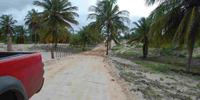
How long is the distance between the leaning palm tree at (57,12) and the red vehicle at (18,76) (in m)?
15.5

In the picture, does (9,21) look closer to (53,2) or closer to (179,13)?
(53,2)

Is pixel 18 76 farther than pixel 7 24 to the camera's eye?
No

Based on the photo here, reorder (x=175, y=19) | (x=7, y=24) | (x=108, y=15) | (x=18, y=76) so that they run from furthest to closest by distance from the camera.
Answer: (x=7, y=24) → (x=108, y=15) → (x=175, y=19) → (x=18, y=76)

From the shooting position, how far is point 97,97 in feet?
11.0

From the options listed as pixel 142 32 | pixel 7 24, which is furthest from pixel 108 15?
pixel 7 24

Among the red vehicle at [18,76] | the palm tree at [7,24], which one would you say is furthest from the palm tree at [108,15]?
the palm tree at [7,24]

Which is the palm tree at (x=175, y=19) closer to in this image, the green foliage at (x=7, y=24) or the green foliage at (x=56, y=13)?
the green foliage at (x=56, y=13)

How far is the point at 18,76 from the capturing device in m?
1.66

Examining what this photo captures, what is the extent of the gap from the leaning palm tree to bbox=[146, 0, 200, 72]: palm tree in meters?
11.5

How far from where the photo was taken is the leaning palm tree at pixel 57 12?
640 inches

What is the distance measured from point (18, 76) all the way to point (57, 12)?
16.9 metres

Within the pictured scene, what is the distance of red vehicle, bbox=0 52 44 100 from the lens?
1.38m

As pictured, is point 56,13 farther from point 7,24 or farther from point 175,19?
point 7,24

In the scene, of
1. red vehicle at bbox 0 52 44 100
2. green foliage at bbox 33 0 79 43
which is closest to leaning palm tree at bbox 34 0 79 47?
green foliage at bbox 33 0 79 43
